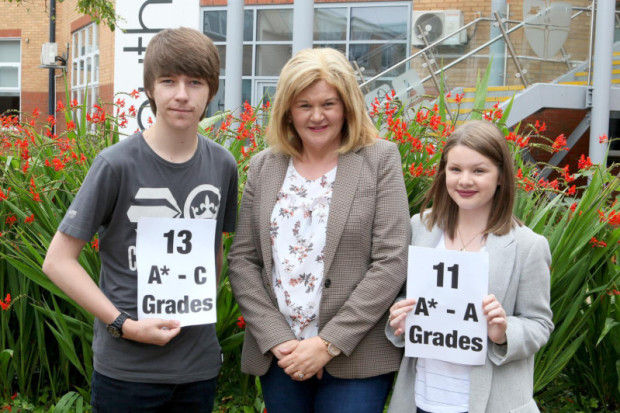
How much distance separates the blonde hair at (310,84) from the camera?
2.28 m

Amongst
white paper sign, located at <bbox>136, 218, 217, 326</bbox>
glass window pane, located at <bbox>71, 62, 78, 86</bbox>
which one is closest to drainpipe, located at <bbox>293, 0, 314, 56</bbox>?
white paper sign, located at <bbox>136, 218, 217, 326</bbox>

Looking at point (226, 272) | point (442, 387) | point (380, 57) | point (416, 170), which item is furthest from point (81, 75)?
point (442, 387)

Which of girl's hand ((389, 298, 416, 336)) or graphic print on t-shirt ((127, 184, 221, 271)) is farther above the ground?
graphic print on t-shirt ((127, 184, 221, 271))

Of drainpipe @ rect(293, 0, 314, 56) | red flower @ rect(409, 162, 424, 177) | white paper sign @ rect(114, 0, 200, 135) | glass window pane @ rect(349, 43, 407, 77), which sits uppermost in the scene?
glass window pane @ rect(349, 43, 407, 77)

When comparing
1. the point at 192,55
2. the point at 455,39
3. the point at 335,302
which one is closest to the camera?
the point at 192,55

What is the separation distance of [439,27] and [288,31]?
18.4 feet

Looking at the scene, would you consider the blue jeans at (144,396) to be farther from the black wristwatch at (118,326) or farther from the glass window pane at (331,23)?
the glass window pane at (331,23)

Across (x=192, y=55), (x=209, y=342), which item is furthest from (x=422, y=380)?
(x=192, y=55)

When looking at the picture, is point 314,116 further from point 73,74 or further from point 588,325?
point 73,74

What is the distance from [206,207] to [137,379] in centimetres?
56

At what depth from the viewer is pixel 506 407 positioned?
2199mm

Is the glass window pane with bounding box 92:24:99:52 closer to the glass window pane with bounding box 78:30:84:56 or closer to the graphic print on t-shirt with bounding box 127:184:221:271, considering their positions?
the glass window pane with bounding box 78:30:84:56

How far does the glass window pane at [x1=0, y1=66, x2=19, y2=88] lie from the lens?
24266mm

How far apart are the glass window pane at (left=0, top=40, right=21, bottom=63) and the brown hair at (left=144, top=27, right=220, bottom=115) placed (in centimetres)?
2412
